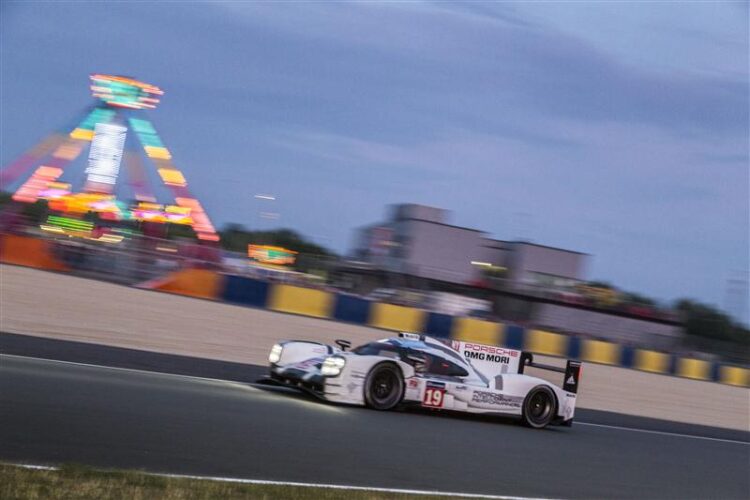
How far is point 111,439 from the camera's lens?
20.4ft

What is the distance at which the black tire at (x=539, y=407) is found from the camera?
11.8 meters

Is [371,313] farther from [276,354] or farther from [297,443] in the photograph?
[297,443]

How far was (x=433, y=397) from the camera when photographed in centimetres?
1096

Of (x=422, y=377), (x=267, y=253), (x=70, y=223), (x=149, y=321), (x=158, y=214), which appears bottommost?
(x=149, y=321)

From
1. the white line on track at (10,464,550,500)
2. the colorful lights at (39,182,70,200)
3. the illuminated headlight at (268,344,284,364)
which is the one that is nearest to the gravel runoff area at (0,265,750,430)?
the illuminated headlight at (268,344,284,364)

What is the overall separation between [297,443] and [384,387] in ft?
11.4

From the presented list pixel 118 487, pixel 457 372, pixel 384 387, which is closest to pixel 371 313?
pixel 457 372

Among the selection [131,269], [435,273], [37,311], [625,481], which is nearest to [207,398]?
[625,481]

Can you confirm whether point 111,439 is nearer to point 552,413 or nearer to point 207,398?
point 207,398

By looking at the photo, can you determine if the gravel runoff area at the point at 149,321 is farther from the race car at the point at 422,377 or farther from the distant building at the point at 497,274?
the distant building at the point at 497,274

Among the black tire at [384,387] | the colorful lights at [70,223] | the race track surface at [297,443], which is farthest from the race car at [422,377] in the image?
the colorful lights at [70,223]

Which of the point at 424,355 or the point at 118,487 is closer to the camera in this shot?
the point at 118,487

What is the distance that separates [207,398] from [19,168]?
21260 mm

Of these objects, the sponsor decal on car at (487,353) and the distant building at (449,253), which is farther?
the distant building at (449,253)
